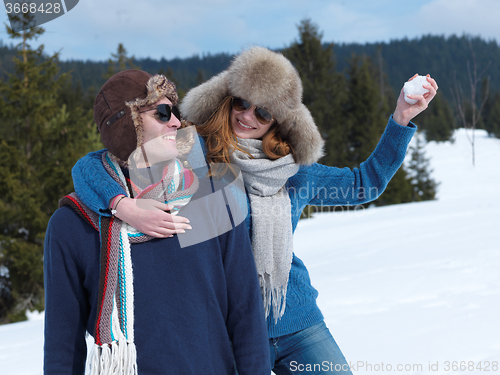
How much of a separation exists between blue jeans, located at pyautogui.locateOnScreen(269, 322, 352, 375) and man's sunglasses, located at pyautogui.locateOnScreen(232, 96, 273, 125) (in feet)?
3.17

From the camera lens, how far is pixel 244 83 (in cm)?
208

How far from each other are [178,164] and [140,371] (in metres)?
0.69

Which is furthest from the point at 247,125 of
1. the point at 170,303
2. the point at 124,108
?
the point at 170,303

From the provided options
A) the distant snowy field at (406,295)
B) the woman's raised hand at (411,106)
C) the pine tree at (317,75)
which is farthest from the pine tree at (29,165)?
the pine tree at (317,75)

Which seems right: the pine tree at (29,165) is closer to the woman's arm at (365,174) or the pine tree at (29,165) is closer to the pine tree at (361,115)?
the woman's arm at (365,174)

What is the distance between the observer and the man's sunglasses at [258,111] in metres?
2.07

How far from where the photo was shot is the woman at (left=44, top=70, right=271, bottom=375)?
4.35ft

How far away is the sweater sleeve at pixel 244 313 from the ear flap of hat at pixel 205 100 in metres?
0.87

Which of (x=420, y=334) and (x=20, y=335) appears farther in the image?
(x=20, y=335)

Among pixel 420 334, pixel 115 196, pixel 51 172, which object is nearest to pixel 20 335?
pixel 420 334

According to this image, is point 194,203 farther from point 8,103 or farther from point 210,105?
point 8,103

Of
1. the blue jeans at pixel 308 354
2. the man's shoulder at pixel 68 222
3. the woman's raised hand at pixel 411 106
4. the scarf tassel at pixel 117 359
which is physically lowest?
the blue jeans at pixel 308 354

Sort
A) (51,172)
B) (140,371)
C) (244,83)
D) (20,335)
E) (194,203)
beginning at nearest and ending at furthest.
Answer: (140,371), (194,203), (244,83), (20,335), (51,172)

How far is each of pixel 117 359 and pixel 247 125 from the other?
119 cm
